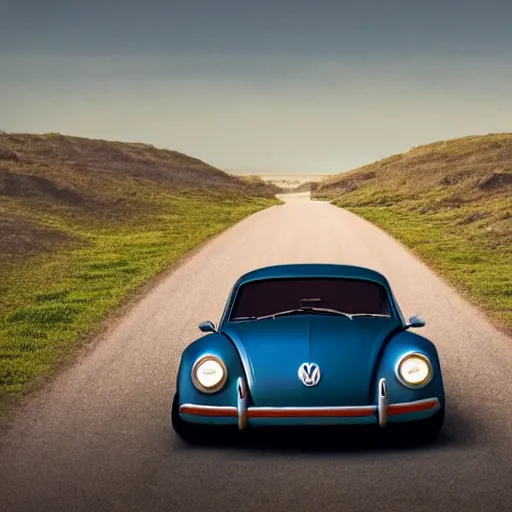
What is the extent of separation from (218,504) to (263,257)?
61.3 feet

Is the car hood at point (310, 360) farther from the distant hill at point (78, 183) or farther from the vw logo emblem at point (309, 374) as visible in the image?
the distant hill at point (78, 183)

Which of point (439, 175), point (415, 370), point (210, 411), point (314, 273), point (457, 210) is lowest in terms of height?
point (210, 411)

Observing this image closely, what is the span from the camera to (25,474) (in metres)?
6.98

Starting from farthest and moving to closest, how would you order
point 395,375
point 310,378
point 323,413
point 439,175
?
1. point 439,175
2. point 395,375
3. point 310,378
4. point 323,413

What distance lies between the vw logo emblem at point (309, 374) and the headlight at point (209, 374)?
658mm

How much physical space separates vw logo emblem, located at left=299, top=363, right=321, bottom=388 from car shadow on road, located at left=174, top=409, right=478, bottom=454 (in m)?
0.37

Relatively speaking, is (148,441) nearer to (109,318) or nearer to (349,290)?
(349,290)

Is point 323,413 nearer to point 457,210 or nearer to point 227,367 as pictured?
point 227,367

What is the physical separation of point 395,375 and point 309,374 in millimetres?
734

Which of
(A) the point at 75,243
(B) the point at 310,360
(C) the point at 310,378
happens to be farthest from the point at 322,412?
(A) the point at 75,243

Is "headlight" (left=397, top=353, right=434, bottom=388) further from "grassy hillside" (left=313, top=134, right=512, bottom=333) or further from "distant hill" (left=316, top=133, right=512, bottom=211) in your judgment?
"distant hill" (left=316, top=133, right=512, bottom=211)

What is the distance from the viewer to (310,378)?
23.3 ft

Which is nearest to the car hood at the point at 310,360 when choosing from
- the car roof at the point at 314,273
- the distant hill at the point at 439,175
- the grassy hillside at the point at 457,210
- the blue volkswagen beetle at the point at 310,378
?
the blue volkswagen beetle at the point at 310,378

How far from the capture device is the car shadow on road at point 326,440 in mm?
7070
